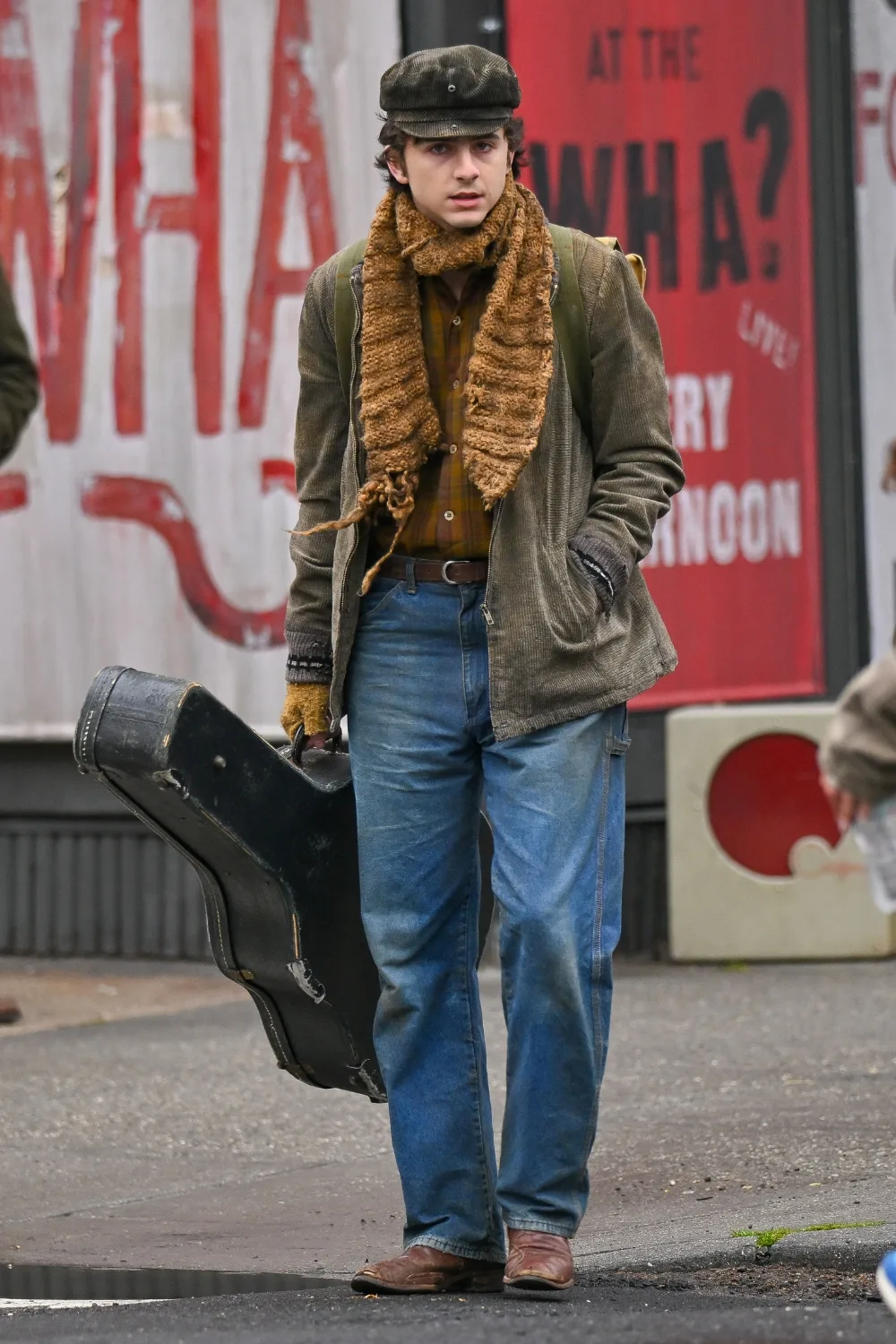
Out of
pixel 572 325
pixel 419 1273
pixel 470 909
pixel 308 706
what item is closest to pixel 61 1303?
pixel 419 1273

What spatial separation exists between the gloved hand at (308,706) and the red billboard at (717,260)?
12.0 feet

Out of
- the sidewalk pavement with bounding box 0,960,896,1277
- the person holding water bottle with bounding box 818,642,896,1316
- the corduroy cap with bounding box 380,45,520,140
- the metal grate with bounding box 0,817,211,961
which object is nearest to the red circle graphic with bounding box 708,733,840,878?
the sidewalk pavement with bounding box 0,960,896,1277

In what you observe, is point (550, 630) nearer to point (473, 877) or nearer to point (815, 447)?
point (473, 877)

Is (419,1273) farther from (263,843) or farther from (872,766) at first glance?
(872,766)

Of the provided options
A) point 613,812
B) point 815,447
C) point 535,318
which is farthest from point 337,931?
point 815,447

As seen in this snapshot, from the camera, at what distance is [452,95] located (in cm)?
417

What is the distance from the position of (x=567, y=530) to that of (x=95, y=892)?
4.54m

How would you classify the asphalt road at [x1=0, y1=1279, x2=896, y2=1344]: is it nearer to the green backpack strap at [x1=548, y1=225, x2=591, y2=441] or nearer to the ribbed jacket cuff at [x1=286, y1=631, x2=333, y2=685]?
the ribbed jacket cuff at [x1=286, y1=631, x2=333, y2=685]

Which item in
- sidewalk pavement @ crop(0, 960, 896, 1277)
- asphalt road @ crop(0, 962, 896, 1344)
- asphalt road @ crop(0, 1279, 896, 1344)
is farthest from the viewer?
sidewalk pavement @ crop(0, 960, 896, 1277)

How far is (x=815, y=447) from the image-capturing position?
8.36 m

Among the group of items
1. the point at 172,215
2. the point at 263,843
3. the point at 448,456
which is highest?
the point at 172,215

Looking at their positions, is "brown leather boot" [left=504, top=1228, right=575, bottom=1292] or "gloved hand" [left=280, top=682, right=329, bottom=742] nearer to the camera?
"brown leather boot" [left=504, top=1228, right=575, bottom=1292]

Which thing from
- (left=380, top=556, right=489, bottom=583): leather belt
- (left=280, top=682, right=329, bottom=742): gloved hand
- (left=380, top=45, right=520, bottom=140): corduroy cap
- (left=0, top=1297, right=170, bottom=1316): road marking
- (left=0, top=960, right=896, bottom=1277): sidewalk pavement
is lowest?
(left=0, top=960, right=896, bottom=1277): sidewalk pavement

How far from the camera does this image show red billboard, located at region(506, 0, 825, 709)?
8031mm
